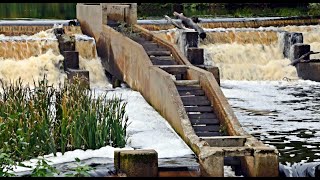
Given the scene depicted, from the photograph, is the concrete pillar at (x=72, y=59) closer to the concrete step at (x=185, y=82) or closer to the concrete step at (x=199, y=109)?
the concrete step at (x=185, y=82)

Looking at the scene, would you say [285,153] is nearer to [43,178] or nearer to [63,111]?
[63,111]

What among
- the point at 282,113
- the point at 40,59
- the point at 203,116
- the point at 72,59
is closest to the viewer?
the point at 203,116

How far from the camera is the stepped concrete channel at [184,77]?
43.6 ft

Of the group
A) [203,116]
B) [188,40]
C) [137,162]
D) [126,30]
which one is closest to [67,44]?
[126,30]

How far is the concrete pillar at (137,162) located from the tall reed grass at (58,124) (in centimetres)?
130

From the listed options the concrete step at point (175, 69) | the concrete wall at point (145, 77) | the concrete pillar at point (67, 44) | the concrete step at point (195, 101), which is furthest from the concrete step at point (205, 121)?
the concrete pillar at point (67, 44)

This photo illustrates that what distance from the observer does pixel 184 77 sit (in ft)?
62.0

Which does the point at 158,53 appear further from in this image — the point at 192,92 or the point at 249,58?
the point at 249,58

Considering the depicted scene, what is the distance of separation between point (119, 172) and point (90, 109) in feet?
5.35

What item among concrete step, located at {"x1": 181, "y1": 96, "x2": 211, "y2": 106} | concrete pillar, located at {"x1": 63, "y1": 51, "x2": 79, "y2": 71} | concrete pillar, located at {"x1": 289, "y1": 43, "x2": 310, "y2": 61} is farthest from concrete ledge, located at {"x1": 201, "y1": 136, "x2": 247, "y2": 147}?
concrete pillar, located at {"x1": 289, "y1": 43, "x2": 310, "y2": 61}

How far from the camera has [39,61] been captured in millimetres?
22609

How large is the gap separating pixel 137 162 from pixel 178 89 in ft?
15.0

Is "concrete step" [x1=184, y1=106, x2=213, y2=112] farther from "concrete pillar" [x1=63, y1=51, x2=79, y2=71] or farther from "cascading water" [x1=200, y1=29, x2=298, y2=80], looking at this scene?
"cascading water" [x1=200, y1=29, x2=298, y2=80]

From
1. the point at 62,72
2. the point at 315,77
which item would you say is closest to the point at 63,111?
the point at 62,72
